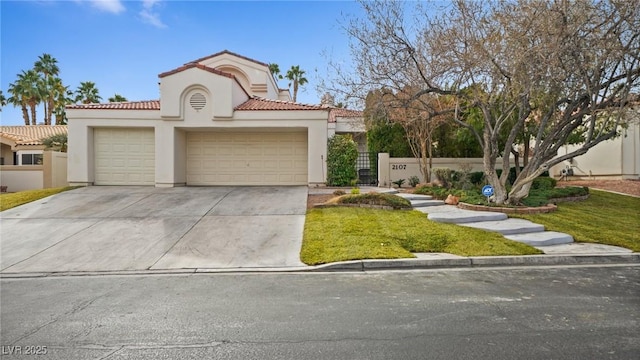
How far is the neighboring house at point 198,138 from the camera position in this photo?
1700 cm

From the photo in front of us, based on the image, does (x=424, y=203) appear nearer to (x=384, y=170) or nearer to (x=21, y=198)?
(x=384, y=170)

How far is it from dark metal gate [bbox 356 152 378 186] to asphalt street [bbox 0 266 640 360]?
1180cm

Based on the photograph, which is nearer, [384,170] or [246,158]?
[384,170]

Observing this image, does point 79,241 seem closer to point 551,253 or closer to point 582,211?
point 551,253

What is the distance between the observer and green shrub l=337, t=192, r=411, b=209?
1177 centimetres

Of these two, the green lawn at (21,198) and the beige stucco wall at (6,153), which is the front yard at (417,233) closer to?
the green lawn at (21,198)

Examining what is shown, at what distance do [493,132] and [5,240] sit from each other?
13.6m

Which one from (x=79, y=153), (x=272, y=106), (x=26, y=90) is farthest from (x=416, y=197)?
(x=26, y=90)

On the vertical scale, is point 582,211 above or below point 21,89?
below

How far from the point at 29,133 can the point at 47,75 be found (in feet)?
39.5

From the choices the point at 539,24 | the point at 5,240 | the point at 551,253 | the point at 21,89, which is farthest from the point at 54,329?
the point at 21,89

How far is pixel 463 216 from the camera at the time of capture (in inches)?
411

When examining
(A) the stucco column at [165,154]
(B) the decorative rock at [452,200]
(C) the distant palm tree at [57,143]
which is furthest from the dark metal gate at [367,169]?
(C) the distant palm tree at [57,143]

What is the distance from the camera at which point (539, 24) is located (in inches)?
368
